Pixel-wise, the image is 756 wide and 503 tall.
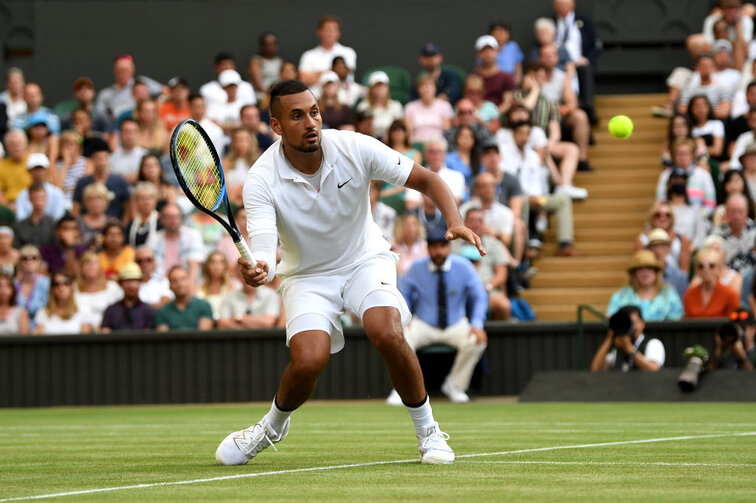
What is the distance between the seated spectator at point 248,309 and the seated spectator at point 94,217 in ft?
6.71

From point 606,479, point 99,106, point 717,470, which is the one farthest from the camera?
point 99,106

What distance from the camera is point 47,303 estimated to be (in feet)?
49.3

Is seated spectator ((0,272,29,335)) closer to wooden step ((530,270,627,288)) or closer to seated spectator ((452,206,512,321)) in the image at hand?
seated spectator ((452,206,512,321))

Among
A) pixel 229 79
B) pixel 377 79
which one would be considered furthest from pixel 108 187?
pixel 377 79

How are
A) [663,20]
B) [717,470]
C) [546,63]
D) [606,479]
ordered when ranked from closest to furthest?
[606,479]
[717,470]
[546,63]
[663,20]

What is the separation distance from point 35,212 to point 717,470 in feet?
37.9

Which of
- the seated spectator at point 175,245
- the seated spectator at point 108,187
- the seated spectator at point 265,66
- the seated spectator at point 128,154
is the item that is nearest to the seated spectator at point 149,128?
the seated spectator at point 128,154

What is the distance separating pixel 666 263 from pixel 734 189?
1.17 m

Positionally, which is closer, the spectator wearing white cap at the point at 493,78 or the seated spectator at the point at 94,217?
the seated spectator at the point at 94,217

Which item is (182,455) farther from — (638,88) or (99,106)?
(638,88)

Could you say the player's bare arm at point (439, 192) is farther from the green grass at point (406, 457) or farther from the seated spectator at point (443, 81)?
the seated spectator at point (443, 81)

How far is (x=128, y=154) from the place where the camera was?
55.8 feet

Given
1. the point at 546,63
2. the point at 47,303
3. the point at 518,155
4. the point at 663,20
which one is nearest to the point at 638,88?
the point at 663,20

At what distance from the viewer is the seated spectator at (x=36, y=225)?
52.1ft
